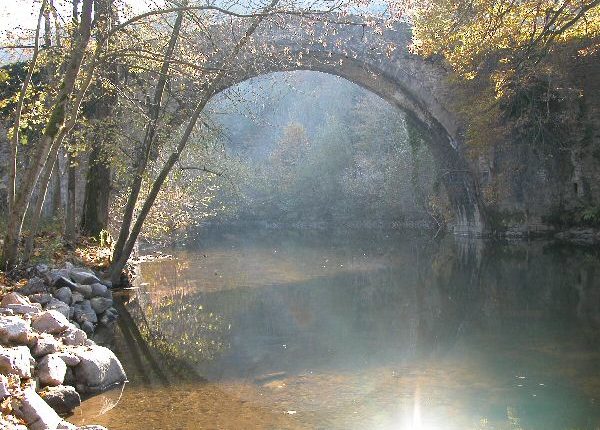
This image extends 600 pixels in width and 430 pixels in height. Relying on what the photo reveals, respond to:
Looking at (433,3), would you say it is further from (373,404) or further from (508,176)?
(508,176)

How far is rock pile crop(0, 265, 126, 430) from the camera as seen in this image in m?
3.98

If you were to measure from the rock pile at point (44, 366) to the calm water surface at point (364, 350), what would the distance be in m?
0.22

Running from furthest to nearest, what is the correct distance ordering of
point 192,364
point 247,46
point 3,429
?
point 247,46 < point 192,364 < point 3,429

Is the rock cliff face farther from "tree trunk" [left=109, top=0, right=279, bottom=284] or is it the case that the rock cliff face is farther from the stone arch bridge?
"tree trunk" [left=109, top=0, right=279, bottom=284]

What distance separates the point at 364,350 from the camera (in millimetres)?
6773

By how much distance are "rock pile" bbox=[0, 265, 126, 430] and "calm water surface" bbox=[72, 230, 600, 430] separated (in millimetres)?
223

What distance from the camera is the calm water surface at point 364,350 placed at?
480 centimetres

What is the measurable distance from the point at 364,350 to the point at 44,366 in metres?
3.24

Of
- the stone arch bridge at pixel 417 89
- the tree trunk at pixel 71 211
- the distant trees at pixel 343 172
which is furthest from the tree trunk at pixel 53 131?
the distant trees at pixel 343 172

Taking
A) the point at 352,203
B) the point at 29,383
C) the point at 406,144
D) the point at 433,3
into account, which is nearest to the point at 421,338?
the point at 29,383

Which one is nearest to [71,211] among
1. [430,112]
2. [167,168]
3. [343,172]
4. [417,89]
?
[167,168]

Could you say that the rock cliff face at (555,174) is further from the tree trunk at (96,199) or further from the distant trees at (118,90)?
the tree trunk at (96,199)

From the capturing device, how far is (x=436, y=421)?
460 cm

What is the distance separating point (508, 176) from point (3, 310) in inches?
707
